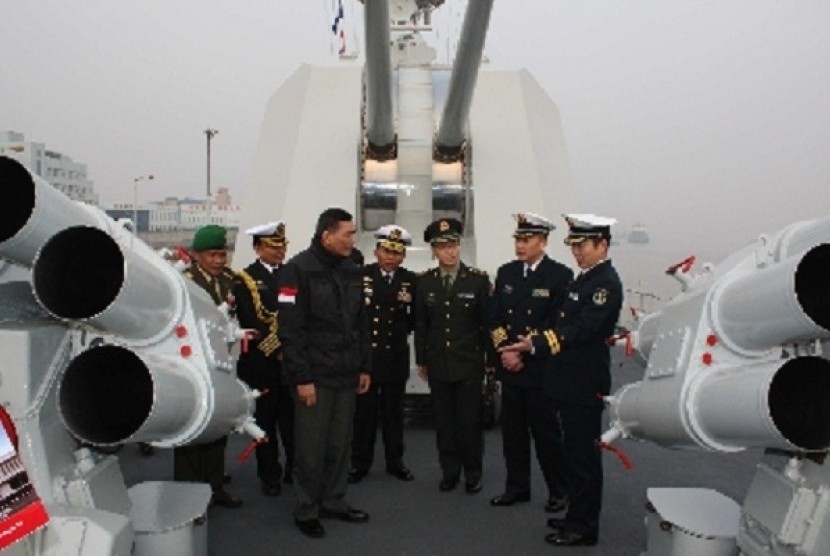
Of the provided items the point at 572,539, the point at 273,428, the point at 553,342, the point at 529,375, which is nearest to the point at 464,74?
the point at 529,375

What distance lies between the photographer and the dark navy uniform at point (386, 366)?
467 cm

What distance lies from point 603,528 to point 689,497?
0.78 metres

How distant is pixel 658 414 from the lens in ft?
8.57

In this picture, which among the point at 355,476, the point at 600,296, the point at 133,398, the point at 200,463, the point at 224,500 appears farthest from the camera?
the point at 355,476

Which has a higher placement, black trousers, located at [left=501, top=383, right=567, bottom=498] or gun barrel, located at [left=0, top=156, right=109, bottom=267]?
gun barrel, located at [left=0, top=156, right=109, bottom=267]

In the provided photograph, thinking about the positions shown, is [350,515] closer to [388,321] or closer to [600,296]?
[388,321]

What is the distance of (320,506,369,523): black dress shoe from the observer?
387 cm

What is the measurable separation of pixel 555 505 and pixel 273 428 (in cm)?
160

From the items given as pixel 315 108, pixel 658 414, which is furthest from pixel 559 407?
pixel 315 108

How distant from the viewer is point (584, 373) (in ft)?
12.0

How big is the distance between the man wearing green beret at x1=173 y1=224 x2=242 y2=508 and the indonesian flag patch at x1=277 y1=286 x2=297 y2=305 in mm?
500

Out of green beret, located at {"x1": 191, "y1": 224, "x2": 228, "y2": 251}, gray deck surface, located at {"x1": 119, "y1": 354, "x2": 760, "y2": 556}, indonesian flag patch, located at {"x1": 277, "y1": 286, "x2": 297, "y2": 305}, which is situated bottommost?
gray deck surface, located at {"x1": 119, "y1": 354, "x2": 760, "y2": 556}

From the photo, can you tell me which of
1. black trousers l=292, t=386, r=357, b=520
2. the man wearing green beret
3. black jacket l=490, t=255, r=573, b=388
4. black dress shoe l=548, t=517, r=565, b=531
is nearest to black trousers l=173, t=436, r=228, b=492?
the man wearing green beret

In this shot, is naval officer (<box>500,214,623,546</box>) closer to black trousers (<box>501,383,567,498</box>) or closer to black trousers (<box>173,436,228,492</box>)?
black trousers (<box>501,383,567,498</box>)
